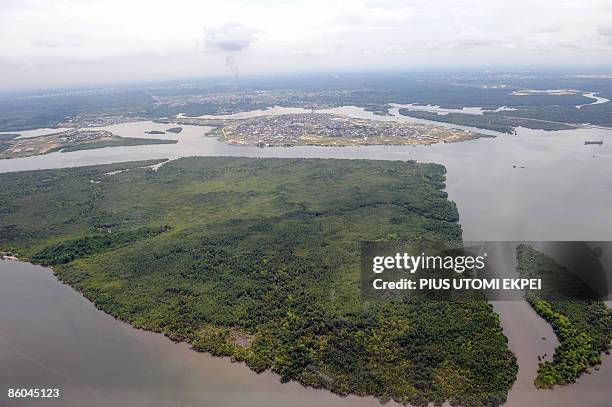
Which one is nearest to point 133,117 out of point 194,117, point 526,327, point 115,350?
point 194,117

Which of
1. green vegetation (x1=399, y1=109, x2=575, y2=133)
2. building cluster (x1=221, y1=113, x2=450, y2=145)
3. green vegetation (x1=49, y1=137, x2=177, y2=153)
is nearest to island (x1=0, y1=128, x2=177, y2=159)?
green vegetation (x1=49, y1=137, x2=177, y2=153)

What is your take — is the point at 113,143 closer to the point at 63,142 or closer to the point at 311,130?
the point at 63,142

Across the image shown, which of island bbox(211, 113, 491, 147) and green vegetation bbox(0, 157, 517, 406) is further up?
island bbox(211, 113, 491, 147)

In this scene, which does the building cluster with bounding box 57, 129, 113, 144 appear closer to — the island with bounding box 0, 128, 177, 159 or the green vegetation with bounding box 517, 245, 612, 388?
the island with bounding box 0, 128, 177, 159

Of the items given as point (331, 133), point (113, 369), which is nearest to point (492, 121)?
point (331, 133)

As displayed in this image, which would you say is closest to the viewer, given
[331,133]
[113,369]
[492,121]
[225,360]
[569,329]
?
[113,369]

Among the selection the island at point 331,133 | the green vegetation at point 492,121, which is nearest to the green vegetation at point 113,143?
the island at point 331,133

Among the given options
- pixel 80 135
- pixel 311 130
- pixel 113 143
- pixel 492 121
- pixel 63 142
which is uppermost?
pixel 492 121
